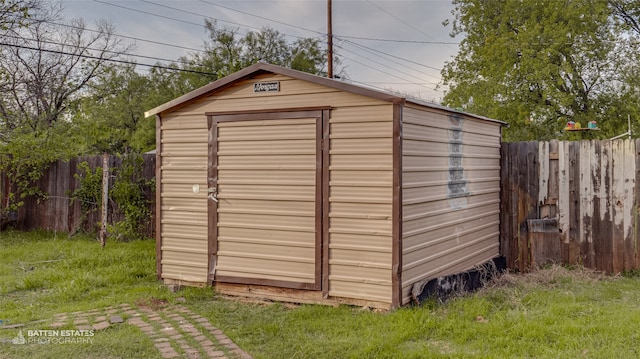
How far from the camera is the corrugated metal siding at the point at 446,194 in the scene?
16.4 feet

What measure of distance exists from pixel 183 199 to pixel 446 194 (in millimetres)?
3011

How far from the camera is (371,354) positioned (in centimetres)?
370

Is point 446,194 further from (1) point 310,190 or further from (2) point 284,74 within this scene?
(2) point 284,74

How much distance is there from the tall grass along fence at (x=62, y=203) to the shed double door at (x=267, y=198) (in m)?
3.96

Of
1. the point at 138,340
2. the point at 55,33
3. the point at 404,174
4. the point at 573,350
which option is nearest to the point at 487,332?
the point at 573,350

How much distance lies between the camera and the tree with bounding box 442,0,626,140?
15.6 m

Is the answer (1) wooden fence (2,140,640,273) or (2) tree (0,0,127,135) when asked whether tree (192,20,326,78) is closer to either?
(2) tree (0,0,127,135)

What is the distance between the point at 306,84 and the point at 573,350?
3.35m

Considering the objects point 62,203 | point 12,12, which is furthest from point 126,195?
point 12,12

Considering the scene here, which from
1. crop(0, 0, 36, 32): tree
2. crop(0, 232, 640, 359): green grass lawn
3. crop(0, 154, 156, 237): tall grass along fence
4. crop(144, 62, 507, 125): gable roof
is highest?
crop(0, 0, 36, 32): tree

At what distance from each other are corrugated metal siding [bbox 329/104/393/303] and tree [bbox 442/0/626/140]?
40.4 feet

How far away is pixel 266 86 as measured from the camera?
549 centimetres

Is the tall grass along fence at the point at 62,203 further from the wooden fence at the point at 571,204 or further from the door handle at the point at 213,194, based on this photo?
the wooden fence at the point at 571,204

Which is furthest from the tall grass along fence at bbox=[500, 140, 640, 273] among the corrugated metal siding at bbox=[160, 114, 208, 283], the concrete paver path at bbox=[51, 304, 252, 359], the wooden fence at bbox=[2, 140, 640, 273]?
the concrete paver path at bbox=[51, 304, 252, 359]
